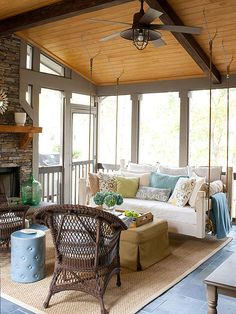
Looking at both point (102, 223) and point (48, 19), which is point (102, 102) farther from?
point (102, 223)

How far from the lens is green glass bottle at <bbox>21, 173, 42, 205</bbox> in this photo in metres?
6.10

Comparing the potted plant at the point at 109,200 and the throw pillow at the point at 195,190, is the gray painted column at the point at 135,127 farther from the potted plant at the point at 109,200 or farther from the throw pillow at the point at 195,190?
the potted plant at the point at 109,200

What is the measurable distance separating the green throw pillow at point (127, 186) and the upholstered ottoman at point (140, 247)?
61.2 inches

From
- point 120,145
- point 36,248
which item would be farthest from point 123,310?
point 120,145

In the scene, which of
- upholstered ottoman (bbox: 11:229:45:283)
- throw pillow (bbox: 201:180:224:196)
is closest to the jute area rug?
upholstered ottoman (bbox: 11:229:45:283)

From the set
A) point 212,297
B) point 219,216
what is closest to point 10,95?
A: point 219,216

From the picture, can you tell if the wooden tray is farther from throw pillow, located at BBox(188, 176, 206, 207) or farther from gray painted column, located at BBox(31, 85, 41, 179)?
gray painted column, located at BBox(31, 85, 41, 179)

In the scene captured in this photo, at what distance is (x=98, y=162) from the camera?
7.75m

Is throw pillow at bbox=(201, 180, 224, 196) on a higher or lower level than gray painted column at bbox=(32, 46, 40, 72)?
lower

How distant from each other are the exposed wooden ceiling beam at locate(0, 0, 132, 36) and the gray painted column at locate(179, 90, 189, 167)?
2.69 metres

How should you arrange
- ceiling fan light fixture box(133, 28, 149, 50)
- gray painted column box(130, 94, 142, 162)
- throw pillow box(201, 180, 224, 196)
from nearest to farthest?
1. ceiling fan light fixture box(133, 28, 149, 50)
2. throw pillow box(201, 180, 224, 196)
3. gray painted column box(130, 94, 142, 162)

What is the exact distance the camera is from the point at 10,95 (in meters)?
5.98

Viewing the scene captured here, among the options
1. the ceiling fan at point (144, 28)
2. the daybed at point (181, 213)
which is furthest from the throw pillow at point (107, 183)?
the ceiling fan at point (144, 28)

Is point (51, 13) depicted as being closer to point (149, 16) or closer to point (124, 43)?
point (124, 43)
